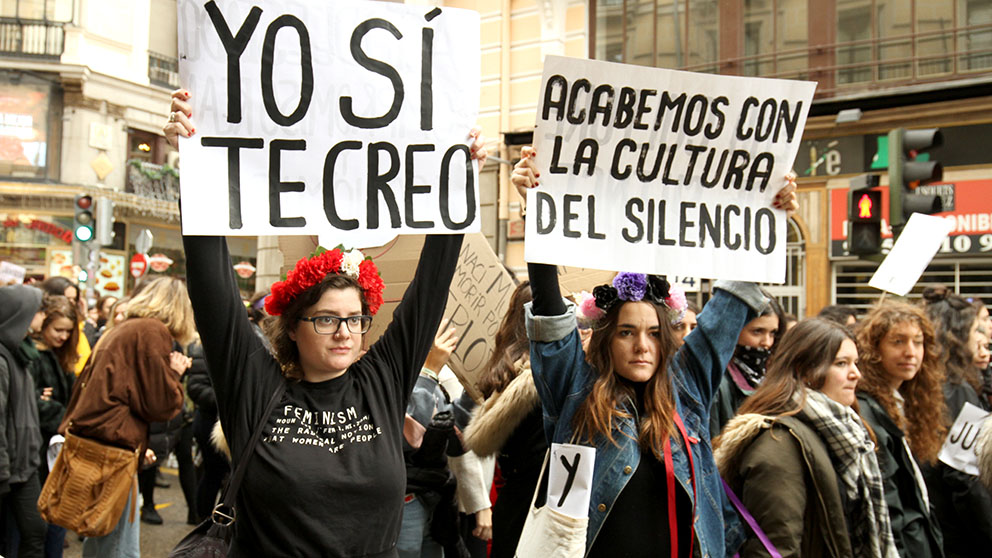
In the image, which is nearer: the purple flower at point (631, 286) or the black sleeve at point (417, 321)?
the black sleeve at point (417, 321)

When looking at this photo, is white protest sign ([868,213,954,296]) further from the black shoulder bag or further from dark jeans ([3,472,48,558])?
dark jeans ([3,472,48,558])

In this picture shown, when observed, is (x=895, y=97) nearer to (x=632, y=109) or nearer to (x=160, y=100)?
(x=632, y=109)

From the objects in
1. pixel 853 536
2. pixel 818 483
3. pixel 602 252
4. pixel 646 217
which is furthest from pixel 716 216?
pixel 853 536

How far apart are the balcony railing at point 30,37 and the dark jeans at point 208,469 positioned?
74.6 ft

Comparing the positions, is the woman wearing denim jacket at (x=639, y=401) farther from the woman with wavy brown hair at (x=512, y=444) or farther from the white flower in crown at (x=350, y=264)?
the white flower in crown at (x=350, y=264)

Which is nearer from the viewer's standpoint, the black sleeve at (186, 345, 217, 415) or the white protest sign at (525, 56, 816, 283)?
the white protest sign at (525, 56, 816, 283)

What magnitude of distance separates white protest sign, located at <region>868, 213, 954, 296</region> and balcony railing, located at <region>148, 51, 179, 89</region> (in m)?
26.1

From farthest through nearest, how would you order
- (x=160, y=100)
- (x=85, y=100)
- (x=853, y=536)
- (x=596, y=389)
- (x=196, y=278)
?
(x=160, y=100) → (x=85, y=100) → (x=853, y=536) → (x=596, y=389) → (x=196, y=278)

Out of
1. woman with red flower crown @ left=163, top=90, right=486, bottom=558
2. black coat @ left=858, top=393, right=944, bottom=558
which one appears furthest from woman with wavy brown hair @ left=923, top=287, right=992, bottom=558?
woman with red flower crown @ left=163, top=90, right=486, bottom=558

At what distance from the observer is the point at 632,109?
9.79 feet

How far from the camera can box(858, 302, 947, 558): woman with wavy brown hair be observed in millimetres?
3594

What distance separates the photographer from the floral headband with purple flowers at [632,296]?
2.90m

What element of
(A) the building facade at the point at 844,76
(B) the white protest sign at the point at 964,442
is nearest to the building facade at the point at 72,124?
(A) the building facade at the point at 844,76

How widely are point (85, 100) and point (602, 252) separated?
2645 cm
